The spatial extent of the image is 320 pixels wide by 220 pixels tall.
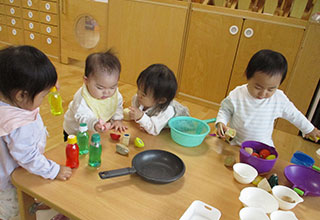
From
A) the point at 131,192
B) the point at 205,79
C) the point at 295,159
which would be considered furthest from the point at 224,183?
the point at 205,79

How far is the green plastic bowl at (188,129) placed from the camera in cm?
101

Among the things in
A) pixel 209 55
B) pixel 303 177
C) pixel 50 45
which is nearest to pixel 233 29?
pixel 209 55

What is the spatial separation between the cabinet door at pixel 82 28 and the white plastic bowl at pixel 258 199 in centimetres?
304

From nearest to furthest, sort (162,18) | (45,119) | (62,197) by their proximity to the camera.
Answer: (62,197) → (45,119) → (162,18)

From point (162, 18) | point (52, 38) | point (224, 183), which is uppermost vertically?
point (162, 18)

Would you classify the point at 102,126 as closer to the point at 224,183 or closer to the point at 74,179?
the point at 74,179

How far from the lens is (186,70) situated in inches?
115

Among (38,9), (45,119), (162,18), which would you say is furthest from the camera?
(38,9)

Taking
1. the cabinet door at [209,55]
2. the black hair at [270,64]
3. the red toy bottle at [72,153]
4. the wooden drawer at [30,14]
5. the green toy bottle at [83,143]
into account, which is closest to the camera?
the red toy bottle at [72,153]

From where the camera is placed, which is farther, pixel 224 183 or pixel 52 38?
pixel 52 38

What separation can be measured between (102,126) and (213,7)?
80.8 inches

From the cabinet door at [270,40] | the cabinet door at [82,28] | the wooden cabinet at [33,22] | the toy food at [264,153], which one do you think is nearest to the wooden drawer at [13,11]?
the wooden cabinet at [33,22]

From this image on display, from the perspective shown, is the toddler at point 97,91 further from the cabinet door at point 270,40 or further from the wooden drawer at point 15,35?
the wooden drawer at point 15,35

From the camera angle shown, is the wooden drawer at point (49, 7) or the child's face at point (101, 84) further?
the wooden drawer at point (49, 7)
